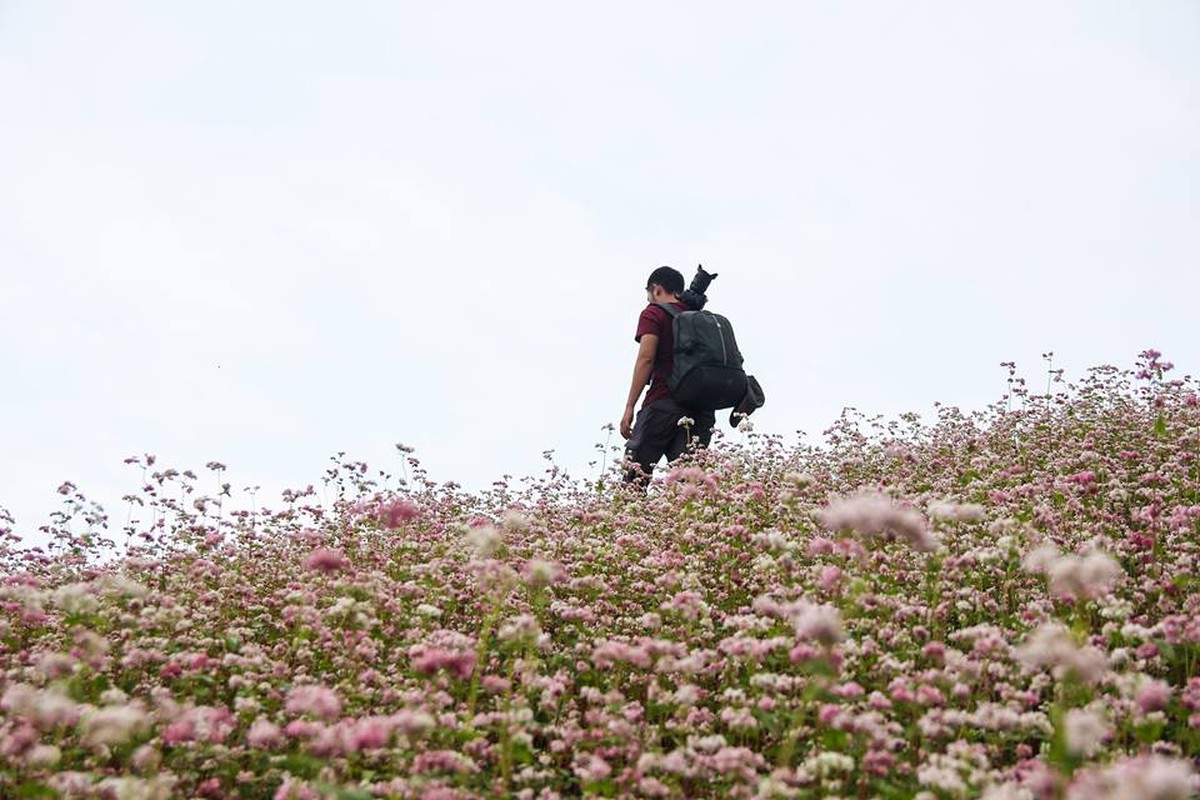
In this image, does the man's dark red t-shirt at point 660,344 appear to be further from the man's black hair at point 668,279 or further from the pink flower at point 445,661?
the pink flower at point 445,661

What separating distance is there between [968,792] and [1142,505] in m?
6.03

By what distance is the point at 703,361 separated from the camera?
10992 mm

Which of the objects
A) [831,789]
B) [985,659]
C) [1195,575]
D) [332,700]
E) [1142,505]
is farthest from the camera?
[1142,505]

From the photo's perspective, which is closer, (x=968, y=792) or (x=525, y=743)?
(x=968, y=792)

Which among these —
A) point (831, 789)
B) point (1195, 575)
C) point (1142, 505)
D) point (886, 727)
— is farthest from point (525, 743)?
point (1142, 505)

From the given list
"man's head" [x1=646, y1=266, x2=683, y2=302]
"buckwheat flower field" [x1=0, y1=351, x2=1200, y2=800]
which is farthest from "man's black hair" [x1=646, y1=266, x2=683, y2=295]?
"buckwheat flower field" [x1=0, y1=351, x2=1200, y2=800]

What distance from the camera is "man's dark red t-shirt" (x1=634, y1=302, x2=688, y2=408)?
37.5 feet

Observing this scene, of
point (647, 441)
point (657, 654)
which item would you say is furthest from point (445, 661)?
point (647, 441)

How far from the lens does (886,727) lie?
4.38 meters

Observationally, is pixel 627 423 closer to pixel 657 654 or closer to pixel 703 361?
pixel 703 361

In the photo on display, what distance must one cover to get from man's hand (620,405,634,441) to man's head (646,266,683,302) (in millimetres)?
1440

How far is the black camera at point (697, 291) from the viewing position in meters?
11.7

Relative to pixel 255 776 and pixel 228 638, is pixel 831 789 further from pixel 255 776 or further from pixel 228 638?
pixel 228 638

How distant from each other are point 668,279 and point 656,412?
174 centimetres
